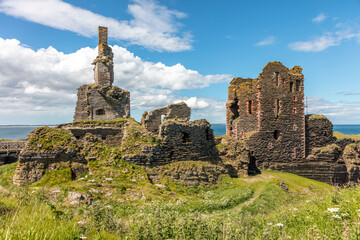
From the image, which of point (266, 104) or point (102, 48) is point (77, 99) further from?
point (266, 104)

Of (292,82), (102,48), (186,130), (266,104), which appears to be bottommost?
(186,130)

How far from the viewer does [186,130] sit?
1538 centimetres

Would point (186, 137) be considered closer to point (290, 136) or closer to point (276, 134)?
point (276, 134)

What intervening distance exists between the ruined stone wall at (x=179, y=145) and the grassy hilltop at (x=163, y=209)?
1282 millimetres

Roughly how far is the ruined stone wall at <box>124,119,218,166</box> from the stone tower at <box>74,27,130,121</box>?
471 inches

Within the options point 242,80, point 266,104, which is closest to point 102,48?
point 242,80

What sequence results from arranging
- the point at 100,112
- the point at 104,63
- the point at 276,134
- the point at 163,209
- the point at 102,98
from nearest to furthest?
1. the point at 163,209
2. the point at 276,134
3. the point at 102,98
4. the point at 100,112
5. the point at 104,63

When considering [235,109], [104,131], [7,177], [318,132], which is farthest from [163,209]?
[318,132]

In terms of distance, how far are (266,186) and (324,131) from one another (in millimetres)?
13650

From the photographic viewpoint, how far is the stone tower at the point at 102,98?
2488cm

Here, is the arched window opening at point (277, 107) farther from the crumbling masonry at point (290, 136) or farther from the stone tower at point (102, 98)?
the stone tower at point (102, 98)

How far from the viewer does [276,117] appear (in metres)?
24.1

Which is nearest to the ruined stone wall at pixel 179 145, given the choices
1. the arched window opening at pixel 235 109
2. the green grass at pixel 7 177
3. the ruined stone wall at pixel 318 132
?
the green grass at pixel 7 177

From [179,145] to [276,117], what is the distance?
1352 cm
